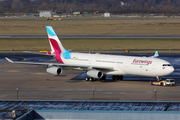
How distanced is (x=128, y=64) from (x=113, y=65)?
9.75 ft

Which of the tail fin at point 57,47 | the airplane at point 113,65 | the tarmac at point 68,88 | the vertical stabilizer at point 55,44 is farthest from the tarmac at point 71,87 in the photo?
the vertical stabilizer at point 55,44

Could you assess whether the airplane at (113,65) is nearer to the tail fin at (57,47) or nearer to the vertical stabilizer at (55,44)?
the tail fin at (57,47)

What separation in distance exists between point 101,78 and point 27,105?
2479 cm

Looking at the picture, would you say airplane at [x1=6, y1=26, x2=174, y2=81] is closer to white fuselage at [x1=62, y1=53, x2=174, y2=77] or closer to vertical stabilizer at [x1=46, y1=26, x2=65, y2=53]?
white fuselage at [x1=62, y1=53, x2=174, y2=77]

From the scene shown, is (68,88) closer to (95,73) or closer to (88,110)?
(95,73)

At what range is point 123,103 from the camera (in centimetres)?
3048

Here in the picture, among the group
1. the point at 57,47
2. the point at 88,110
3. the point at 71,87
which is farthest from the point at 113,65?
the point at 88,110

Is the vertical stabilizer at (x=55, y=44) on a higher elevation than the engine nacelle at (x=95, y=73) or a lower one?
higher

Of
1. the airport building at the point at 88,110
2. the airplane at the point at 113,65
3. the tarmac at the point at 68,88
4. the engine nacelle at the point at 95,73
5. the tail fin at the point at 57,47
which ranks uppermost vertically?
the tail fin at the point at 57,47

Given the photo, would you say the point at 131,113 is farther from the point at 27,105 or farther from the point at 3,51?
the point at 3,51

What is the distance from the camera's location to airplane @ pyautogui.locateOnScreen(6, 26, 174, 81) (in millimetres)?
48125

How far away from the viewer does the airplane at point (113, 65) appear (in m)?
48.1

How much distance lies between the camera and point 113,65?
170 ft

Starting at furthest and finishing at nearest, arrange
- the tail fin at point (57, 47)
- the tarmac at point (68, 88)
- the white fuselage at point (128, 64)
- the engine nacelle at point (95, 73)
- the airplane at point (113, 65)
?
the tail fin at point (57, 47)
the engine nacelle at point (95, 73)
the airplane at point (113, 65)
the white fuselage at point (128, 64)
the tarmac at point (68, 88)
